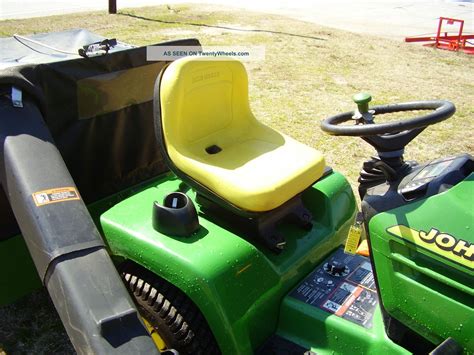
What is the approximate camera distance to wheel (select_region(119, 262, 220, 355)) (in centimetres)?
175

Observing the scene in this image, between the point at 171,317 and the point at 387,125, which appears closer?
the point at 387,125

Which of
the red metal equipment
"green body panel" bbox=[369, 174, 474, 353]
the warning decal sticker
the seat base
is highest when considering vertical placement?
"green body panel" bbox=[369, 174, 474, 353]

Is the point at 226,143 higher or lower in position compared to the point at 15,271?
higher

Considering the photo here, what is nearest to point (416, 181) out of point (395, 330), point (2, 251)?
point (395, 330)

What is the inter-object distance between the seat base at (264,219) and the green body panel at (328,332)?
22 centimetres

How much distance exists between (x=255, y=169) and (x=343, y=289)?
54 centimetres

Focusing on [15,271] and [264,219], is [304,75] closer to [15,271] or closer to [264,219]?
[264,219]

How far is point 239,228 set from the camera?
77.0 inches

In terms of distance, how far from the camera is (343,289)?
188 cm

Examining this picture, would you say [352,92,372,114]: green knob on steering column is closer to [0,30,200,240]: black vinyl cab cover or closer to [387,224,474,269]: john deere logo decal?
[387,224,474,269]: john deere logo decal

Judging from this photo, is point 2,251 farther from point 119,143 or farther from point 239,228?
point 239,228

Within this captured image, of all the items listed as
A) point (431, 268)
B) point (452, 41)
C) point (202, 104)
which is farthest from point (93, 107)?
point (452, 41)

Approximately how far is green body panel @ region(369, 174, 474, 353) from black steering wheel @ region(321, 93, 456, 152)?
0.20 m

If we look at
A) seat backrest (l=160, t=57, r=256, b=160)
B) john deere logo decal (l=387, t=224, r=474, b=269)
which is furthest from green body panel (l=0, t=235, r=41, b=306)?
john deere logo decal (l=387, t=224, r=474, b=269)
